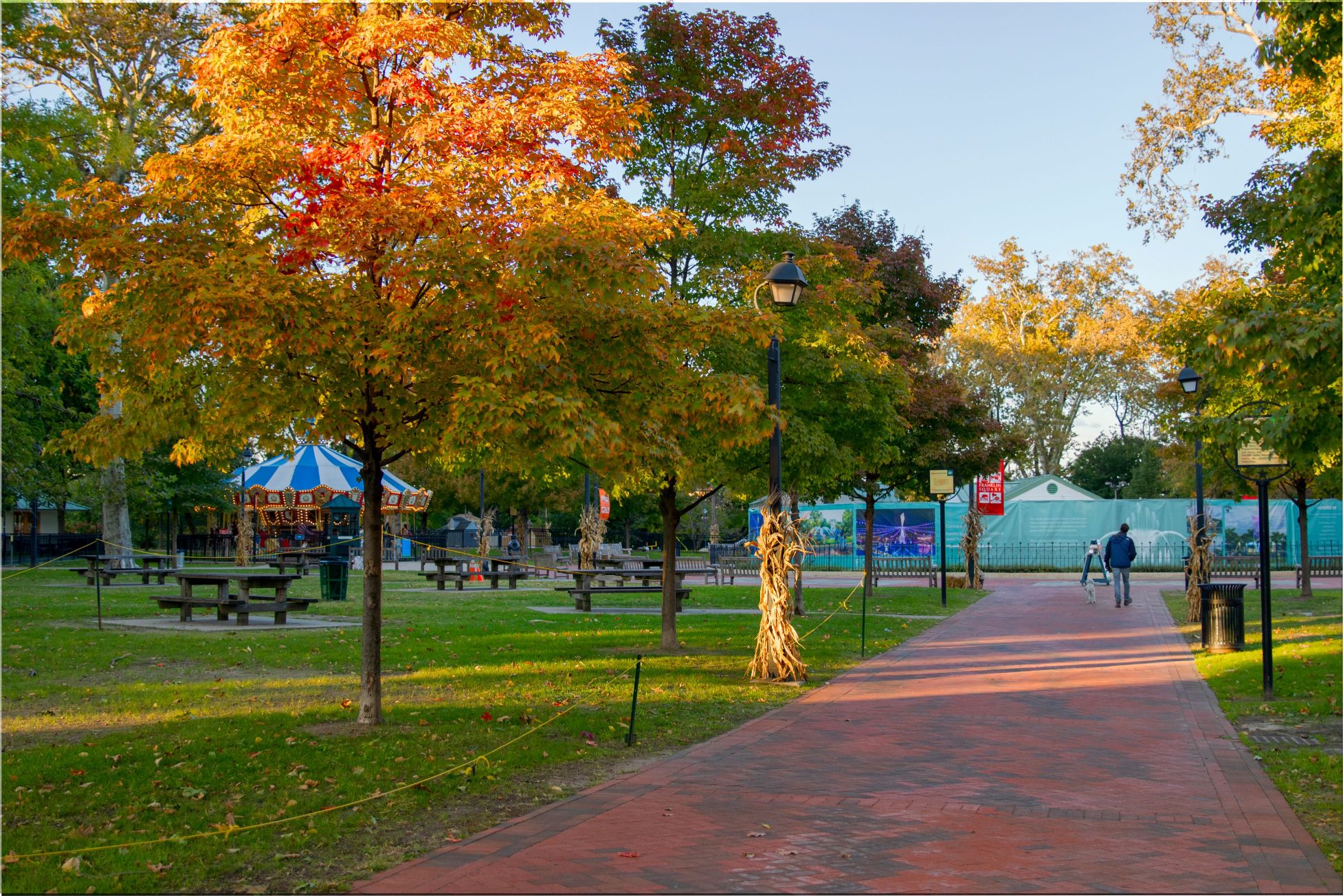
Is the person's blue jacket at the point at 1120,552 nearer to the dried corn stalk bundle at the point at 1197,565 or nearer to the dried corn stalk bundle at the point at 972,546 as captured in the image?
the dried corn stalk bundle at the point at 1197,565

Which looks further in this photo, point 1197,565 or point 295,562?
point 295,562

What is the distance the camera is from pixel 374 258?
325 inches

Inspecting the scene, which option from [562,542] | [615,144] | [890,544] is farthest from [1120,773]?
[562,542]

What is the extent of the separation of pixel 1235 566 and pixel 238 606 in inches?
1164

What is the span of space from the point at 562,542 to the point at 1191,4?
44.9m

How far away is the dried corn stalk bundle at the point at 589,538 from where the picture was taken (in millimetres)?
26583

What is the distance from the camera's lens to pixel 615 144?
31.1 feet

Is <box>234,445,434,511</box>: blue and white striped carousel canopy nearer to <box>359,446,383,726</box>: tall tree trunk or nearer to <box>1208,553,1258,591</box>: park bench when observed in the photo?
<box>359,446,383,726</box>: tall tree trunk

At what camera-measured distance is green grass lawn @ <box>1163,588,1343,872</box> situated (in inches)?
269

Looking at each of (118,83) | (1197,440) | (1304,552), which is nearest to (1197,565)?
(1197,440)

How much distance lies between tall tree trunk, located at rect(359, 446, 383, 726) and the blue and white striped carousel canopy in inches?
669

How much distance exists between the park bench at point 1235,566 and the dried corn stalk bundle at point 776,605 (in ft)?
81.1

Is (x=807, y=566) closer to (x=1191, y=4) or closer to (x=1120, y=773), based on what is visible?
(x=1191, y=4)

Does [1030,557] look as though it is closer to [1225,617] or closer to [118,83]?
[1225,617]
